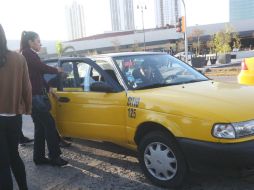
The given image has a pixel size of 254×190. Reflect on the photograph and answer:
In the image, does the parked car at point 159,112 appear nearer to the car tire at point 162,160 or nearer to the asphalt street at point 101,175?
the car tire at point 162,160

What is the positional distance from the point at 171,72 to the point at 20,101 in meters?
2.34

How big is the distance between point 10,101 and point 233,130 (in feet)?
7.03

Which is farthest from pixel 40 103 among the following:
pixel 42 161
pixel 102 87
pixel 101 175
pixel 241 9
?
pixel 241 9

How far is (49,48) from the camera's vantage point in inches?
4072

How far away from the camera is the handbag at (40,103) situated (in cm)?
511

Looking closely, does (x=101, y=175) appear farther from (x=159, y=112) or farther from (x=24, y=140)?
(x=24, y=140)

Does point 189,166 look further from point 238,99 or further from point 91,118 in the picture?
point 91,118

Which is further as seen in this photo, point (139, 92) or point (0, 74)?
point (139, 92)

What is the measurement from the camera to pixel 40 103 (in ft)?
16.8

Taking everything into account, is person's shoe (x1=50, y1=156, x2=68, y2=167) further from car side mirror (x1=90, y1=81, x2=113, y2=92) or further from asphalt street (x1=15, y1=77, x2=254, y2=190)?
car side mirror (x1=90, y1=81, x2=113, y2=92)

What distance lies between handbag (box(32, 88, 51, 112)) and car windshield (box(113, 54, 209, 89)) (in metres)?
1.08

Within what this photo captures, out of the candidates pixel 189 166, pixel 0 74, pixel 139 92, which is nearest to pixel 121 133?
pixel 139 92

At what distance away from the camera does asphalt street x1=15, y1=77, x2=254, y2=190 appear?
444 centimetres

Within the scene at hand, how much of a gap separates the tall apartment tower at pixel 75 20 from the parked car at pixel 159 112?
127376 millimetres
